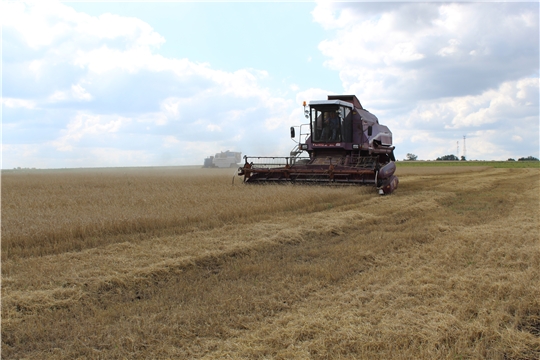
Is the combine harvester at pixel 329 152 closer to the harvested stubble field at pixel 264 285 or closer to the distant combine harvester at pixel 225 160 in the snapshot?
the harvested stubble field at pixel 264 285

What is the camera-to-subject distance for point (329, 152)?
659 inches

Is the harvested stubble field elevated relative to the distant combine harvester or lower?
lower

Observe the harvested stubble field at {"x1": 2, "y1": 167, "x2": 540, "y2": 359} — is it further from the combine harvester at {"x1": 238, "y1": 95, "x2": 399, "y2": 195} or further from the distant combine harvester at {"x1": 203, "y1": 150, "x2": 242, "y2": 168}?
the distant combine harvester at {"x1": 203, "y1": 150, "x2": 242, "y2": 168}

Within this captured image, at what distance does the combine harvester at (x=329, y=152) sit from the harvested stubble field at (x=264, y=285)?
586 centimetres

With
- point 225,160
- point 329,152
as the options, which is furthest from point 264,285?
point 225,160

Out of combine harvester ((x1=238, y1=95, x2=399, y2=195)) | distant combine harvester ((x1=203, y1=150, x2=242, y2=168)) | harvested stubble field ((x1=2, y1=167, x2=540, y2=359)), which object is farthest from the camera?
distant combine harvester ((x1=203, y1=150, x2=242, y2=168))

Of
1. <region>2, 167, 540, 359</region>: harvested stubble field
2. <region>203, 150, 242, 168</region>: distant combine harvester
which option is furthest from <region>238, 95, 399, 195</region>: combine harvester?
<region>203, 150, 242, 168</region>: distant combine harvester

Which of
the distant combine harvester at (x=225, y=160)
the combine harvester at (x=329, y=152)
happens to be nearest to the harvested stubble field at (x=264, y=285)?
the combine harvester at (x=329, y=152)

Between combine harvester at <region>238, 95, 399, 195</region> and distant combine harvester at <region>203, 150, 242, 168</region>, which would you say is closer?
combine harvester at <region>238, 95, 399, 195</region>

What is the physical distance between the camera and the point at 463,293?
4.41m

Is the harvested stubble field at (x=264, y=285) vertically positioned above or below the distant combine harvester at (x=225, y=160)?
below

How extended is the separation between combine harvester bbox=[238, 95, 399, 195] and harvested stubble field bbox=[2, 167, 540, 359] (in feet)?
19.2

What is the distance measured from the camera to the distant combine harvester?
50.5m

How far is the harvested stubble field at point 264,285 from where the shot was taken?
11.4ft
